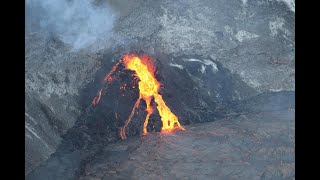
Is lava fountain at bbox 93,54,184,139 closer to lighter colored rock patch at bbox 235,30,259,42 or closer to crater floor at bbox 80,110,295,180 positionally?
crater floor at bbox 80,110,295,180

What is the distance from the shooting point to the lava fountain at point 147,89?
543 inches

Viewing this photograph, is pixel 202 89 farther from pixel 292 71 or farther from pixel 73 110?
pixel 73 110

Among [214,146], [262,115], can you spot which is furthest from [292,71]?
[214,146]

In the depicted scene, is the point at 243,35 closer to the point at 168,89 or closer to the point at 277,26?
the point at 277,26

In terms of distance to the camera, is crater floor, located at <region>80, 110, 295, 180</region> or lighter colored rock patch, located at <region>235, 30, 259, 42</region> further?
lighter colored rock patch, located at <region>235, 30, 259, 42</region>

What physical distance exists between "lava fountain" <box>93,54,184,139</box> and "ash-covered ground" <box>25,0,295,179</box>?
0.75ft

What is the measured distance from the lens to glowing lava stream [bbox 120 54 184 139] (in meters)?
13.8

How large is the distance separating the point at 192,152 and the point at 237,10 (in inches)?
315

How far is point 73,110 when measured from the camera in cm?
A: 1353

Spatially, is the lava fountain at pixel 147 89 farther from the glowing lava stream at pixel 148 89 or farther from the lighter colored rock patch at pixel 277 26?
the lighter colored rock patch at pixel 277 26

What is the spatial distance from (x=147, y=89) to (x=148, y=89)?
4cm

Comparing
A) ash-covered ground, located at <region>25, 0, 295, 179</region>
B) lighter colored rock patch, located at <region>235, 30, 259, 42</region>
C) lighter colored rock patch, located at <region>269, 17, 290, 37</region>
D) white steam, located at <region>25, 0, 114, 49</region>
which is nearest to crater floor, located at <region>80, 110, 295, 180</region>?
ash-covered ground, located at <region>25, 0, 295, 179</region>

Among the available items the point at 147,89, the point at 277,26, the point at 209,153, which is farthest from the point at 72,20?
the point at 277,26

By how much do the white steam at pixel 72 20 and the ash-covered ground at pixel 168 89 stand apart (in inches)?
1.5
